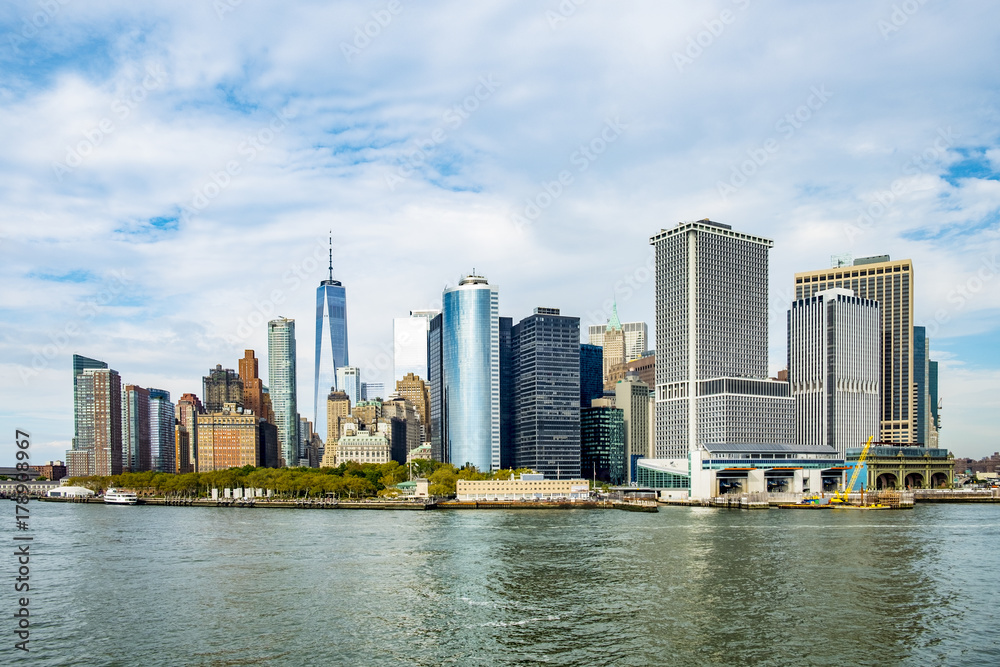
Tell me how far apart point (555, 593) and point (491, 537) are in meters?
46.8

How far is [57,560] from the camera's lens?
296 feet

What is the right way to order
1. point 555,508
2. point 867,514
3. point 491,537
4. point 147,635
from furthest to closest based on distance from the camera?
1. point 555,508
2. point 867,514
3. point 491,537
4. point 147,635

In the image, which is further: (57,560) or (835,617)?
(57,560)

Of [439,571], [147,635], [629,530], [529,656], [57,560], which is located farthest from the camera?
[629,530]

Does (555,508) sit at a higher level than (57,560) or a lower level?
lower

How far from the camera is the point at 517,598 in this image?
67250 mm

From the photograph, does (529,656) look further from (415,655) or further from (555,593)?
(555,593)

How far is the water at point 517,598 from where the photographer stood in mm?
51531

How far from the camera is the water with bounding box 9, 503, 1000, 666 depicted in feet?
169

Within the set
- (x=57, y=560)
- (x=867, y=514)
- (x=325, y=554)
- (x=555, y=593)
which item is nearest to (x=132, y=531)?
(x=57, y=560)

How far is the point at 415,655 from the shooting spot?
50.8 meters

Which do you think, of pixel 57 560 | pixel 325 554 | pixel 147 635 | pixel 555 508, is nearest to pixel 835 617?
pixel 147 635

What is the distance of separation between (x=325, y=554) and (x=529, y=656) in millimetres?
49404

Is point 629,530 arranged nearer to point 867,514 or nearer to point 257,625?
point 867,514
